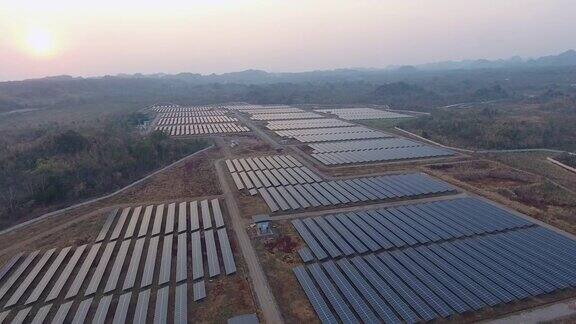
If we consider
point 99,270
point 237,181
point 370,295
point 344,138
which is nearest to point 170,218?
point 99,270

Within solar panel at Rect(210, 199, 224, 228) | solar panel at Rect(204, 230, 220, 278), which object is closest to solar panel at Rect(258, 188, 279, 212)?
solar panel at Rect(210, 199, 224, 228)

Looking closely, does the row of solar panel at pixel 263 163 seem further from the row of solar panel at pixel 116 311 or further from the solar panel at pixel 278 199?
the row of solar panel at pixel 116 311

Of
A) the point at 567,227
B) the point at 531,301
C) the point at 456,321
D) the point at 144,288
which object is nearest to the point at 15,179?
the point at 144,288

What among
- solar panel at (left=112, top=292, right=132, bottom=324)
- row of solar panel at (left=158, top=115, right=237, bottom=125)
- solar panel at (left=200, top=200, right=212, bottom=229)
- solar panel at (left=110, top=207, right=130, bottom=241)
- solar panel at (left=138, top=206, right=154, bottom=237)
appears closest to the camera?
solar panel at (left=112, top=292, right=132, bottom=324)

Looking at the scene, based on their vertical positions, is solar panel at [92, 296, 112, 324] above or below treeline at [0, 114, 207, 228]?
below

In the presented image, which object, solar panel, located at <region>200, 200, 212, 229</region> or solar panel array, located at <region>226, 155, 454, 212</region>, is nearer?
solar panel, located at <region>200, 200, 212, 229</region>

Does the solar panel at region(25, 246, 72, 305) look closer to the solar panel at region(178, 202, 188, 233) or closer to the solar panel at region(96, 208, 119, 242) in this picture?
the solar panel at region(96, 208, 119, 242)

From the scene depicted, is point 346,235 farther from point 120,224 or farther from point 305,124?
point 305,124

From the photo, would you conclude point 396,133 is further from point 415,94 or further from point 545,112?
point 415,94
